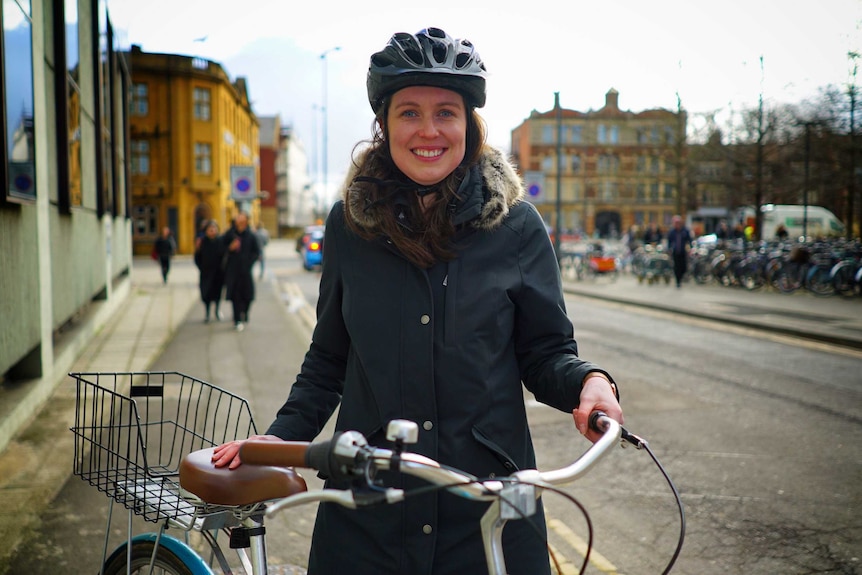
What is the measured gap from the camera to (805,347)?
11.5m

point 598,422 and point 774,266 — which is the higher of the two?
point 598,422

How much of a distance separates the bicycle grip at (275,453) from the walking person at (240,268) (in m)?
12.2

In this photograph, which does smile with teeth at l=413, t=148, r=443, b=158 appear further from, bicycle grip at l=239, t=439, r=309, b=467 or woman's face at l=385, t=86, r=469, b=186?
bicycle grip at l=239, t=439, r=309, b=467

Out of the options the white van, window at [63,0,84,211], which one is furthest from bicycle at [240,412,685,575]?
the white van

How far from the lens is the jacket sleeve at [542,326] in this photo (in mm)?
2051

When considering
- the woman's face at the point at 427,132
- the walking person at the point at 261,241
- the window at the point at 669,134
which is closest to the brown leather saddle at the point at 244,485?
the woman's face at the point at 427,132

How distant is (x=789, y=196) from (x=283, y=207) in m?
76.5

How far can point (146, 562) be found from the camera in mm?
2289

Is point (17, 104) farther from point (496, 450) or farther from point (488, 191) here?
point (496, 450)

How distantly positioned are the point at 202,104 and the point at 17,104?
43.9m

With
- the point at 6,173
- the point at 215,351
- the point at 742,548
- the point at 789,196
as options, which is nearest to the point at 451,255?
the point at 742,548

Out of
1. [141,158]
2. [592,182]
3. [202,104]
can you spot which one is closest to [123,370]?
[141,158]

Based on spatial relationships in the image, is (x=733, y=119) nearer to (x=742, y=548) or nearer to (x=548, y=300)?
(x=742, y=548)

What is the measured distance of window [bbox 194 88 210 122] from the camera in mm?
48344
